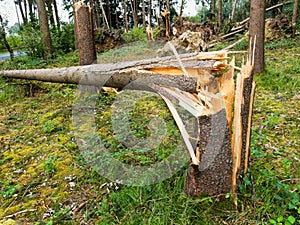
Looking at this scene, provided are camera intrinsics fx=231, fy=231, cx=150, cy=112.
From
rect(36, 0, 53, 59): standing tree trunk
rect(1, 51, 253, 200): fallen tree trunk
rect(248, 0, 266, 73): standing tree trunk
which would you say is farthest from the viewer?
rect(36, 0, 53, 59): standing tree trunk

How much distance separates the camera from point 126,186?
2.55 m

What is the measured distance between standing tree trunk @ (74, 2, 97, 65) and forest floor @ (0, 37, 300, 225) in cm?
119

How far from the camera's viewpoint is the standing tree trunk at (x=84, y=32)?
534 centimetres

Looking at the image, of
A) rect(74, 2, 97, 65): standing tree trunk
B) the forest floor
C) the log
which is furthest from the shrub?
the log

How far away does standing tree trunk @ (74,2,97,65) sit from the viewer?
→ 534 cm

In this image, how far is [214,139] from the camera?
83.1 inches

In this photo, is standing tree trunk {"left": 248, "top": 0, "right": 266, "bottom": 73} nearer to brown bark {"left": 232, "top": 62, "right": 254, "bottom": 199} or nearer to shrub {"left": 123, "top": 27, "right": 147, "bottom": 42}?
A: brown bark {"left": 232, "top": 62, "right": 254, "bottom": 199}

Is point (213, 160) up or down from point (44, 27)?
down

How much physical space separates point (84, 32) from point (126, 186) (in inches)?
164

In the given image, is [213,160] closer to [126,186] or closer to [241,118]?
[241,118]

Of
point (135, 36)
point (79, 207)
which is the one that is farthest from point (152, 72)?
point (135, 36)

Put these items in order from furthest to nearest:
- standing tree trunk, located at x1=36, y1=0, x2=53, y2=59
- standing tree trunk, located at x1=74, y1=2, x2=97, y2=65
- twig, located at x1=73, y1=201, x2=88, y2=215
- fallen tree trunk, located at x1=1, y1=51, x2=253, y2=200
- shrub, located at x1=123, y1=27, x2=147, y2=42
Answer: shrub, located at x1=123, y1=27, x2=147, y2=42 → standing tree trunk, located at x1=36, y1=0, x2=53, y2=59 → standing tree trunk, located at x1=74, y1=2, x2=97, y2=65 → twig, located at x1=73, y1=201, x2=88, y2=215 → fallen tree trunk, located at x1=1, y1=51, x2=253, y2=200

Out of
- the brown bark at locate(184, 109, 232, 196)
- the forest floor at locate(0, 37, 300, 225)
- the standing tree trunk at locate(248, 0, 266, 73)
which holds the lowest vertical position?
the forest floor at locate(0, 37, 300, 225)

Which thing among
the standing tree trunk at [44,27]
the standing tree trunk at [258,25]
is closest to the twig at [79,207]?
the standing tree trunk at [258,25]
